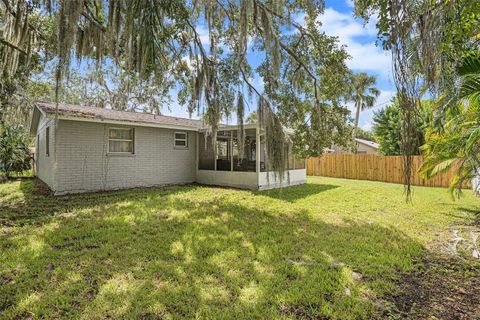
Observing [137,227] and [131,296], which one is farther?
[137,227]

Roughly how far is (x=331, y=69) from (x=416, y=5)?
16.8 ft

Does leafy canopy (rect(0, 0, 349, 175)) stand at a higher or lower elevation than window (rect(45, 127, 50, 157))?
higher

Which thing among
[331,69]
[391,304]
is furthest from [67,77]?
[331,69]

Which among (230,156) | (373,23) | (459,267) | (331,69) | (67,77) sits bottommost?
(459,267)

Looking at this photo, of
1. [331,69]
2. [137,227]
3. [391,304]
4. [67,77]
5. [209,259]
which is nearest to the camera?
[391,304]

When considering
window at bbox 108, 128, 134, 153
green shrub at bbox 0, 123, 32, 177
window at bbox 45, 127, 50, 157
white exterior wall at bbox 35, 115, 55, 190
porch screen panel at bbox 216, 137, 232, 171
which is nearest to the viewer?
white exterior wall at bbox 35, 115, 55, 190

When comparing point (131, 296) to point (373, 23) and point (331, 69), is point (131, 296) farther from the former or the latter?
point (331, 69)

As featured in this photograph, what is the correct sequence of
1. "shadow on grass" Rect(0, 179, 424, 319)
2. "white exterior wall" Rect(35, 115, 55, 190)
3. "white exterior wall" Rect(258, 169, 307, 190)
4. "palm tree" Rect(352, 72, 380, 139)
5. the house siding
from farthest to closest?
"palm tree" Rect(352, 72, 380, 139) < "white exterior wall" Rect(258, 169, 307, 190) < "white exterior wall" Rect(35, 115, 55, 190) < the house siding < "shadow on grass" Rect(0, 179, 424, 319)

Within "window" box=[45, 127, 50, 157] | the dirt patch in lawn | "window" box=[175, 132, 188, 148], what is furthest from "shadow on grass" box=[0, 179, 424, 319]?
"window" box=[175, 132, 188, 148]

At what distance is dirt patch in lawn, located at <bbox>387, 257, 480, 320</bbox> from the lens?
8.76 feet

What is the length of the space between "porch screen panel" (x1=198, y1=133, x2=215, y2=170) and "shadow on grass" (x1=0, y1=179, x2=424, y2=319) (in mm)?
5328

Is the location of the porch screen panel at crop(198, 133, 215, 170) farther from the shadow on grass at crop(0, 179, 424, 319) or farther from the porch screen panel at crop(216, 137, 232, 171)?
the shadow on grass at crop(0, 179, 424, 319)

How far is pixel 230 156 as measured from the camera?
445 inches

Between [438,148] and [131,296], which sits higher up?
[438,148]
